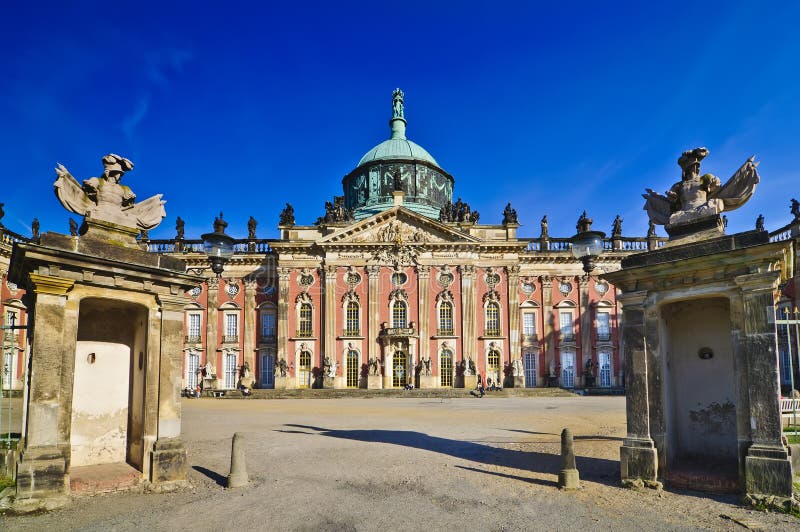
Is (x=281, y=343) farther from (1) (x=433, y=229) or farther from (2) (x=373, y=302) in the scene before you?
(1) (x=433, y=229)

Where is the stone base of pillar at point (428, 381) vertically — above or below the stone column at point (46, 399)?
below

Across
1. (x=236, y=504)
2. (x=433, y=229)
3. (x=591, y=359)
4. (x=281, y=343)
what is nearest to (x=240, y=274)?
(x=281, y=343)

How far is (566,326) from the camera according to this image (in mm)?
44938

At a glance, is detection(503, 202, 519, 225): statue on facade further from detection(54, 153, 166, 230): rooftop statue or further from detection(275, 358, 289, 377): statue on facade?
detection(54, 153, 166, 230): rooftop statue

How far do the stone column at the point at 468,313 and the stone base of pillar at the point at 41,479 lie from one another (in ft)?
118

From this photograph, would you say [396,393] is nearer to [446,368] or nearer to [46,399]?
[446,368]

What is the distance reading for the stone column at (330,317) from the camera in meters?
43.5

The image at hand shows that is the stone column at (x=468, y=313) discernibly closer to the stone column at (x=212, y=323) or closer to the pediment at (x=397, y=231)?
the pediment at (x=397, y=231)

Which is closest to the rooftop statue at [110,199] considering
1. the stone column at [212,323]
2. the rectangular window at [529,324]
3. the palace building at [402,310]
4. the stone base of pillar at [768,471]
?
the stone base of pillar at [768,471]

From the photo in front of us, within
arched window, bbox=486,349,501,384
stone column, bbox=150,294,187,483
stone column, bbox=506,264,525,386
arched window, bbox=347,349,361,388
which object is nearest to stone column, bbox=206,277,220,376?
arched window, bbox=347,349,361,388

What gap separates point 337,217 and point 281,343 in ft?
37.0

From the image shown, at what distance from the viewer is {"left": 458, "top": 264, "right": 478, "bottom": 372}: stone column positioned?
43406 millimetres

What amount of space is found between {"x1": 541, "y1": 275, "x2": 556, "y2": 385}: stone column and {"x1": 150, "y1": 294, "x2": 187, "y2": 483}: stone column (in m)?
37.6

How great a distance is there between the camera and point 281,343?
44.1 metres
